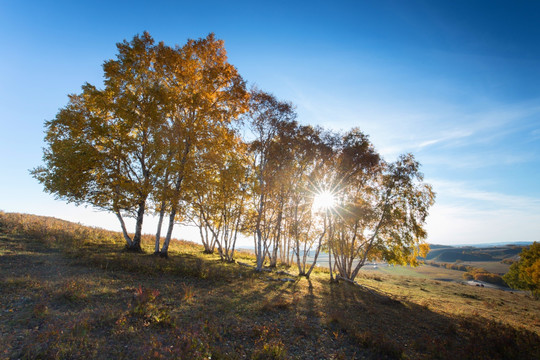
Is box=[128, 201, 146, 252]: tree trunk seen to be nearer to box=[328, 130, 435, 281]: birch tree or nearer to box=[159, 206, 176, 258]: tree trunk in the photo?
box=[159, 206, 176, 258]: tree trunk

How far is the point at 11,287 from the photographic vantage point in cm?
1058

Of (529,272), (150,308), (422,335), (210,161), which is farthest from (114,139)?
(529,272)

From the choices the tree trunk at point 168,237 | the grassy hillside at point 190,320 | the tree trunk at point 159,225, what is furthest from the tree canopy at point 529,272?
the tree trunk at point 159,225

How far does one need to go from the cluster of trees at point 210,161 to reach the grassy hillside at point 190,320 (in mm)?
5810

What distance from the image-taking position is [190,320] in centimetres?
959

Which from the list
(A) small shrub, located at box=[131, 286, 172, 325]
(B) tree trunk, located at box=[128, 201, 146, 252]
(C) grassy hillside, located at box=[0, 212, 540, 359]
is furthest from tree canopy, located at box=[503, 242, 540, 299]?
(B) tree trunk, located at box=[128, 201, 146, 252]

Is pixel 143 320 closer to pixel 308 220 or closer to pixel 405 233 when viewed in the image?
pixel 308 220

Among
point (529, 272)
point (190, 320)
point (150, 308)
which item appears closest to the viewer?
point (190, 320)

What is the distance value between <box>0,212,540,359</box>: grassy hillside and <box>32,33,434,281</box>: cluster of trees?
581cm

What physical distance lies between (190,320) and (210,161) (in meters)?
14.5

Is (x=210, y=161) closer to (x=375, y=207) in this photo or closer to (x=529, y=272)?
(x=375, y=207)

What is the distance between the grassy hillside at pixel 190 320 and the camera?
24.9 ft

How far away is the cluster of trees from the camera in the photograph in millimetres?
19406

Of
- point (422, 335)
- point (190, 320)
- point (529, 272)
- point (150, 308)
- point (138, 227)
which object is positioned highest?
point (138, 227)
